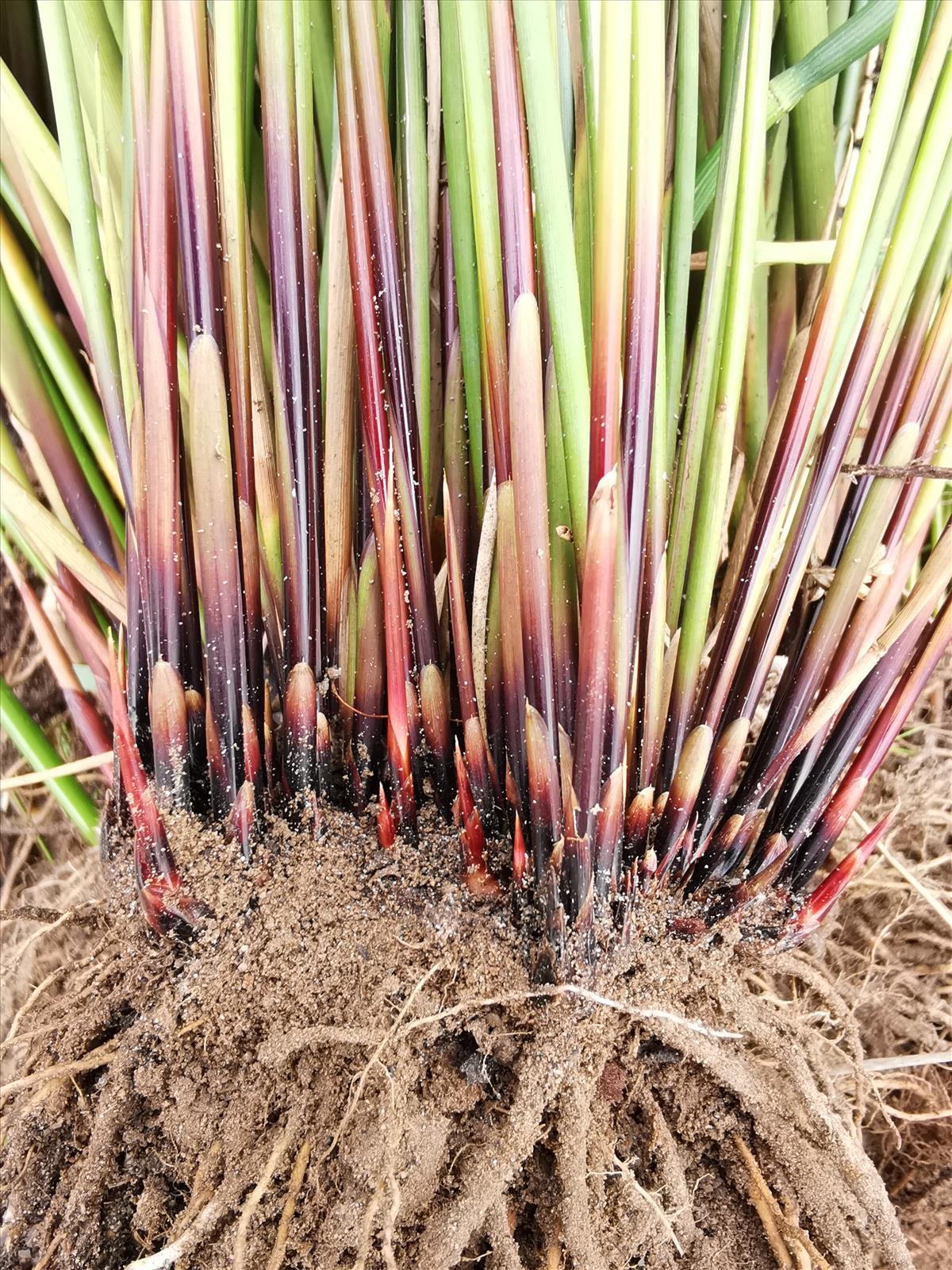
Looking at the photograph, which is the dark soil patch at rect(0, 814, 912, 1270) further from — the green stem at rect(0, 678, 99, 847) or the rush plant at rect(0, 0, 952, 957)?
the green stem at rect(0, 678, 99, 847)

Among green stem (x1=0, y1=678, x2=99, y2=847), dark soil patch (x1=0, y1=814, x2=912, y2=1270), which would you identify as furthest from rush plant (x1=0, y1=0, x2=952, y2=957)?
green stem (x1=0, y1=678, x2=99, y2=847)

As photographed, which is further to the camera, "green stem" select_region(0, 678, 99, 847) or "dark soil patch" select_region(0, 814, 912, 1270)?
"green stem" select_region(0, 678, 99, 847)

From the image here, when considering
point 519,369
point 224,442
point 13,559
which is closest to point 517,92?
point 519,369

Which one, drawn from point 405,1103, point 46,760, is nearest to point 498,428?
point 405,1103

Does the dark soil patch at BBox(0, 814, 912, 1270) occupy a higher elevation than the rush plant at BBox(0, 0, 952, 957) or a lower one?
lower

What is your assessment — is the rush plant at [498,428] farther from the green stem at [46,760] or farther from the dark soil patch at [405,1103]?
the green stem at [46,760]

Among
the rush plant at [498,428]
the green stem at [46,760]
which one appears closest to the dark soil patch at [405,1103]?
the rush plant at [498,428]

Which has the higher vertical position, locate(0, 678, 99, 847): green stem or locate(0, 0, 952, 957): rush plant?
locate(0, 0, 952, 957): rush plant

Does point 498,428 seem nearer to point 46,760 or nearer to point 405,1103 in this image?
point 405,1103
